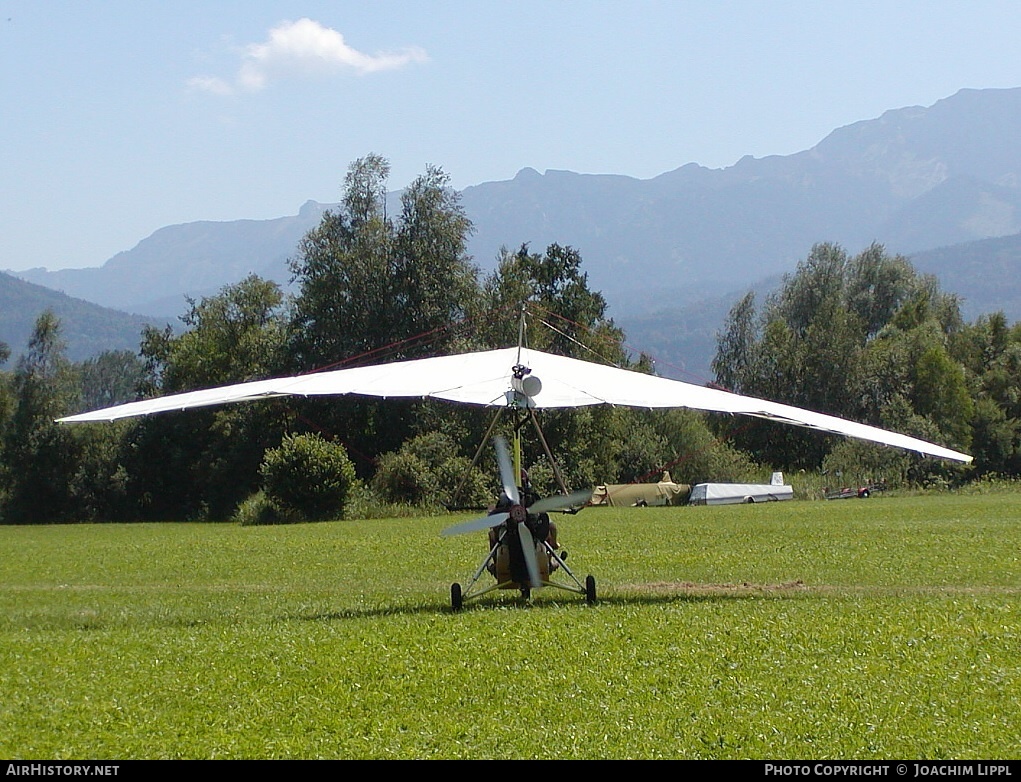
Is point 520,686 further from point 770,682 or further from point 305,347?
point 305,347

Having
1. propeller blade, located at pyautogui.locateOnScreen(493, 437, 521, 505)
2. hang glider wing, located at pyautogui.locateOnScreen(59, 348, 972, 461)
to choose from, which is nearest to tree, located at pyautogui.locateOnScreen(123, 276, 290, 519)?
hang glider wing, located at pyautogui.locateOnScreen(59, 348, 972, 461)

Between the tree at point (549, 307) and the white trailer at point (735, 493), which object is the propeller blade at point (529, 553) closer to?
the tree at point (549, 307)

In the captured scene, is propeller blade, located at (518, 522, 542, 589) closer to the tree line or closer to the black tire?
the black tire

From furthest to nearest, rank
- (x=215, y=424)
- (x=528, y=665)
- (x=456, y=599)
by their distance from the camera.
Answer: (x=215, y=424) < (x=456, y=599) < (x=528, y=665)

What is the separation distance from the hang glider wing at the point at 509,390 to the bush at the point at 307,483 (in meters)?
27.2

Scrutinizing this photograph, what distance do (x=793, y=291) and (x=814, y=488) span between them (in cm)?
3296

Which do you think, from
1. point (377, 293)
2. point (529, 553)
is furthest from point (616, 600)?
point (377, 293)

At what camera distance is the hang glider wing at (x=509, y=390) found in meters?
13.5

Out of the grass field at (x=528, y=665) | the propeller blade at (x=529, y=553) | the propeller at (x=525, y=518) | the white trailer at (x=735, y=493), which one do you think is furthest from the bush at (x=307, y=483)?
the propeller blade at (x=529, y=553)

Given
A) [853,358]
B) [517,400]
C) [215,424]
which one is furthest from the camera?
[853,358]

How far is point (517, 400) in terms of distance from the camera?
13602 mm

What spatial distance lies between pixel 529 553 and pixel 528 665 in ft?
12.9

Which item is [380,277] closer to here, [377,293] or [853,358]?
[377,293]

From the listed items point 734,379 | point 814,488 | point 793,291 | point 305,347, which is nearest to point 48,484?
point 305,347
